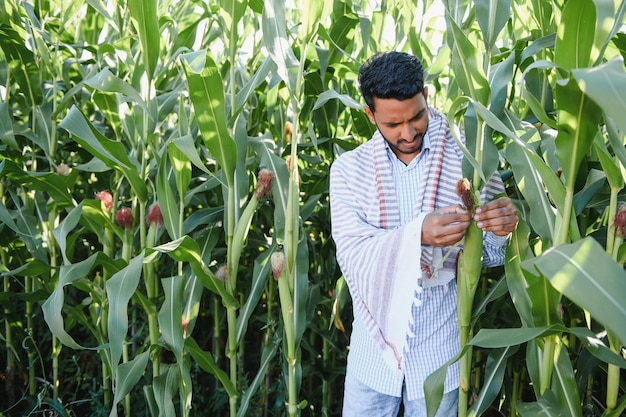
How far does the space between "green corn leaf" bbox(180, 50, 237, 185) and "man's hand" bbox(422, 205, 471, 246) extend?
0.78m

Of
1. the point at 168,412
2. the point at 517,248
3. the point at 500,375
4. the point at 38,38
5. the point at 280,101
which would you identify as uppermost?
the point at 38,38

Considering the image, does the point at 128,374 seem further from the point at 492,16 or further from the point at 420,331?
the point at 492,16

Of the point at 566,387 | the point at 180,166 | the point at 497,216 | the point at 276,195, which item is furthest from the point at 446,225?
the point at 180,166

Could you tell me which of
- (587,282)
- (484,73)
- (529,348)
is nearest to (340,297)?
(529,348)

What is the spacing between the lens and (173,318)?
221 cm

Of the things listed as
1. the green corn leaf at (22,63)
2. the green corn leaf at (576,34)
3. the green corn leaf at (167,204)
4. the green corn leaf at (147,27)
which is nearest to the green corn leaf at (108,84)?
the green corn leaf at (147,27)

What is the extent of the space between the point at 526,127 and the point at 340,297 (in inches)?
36.5

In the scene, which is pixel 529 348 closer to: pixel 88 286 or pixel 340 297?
pixel 340 297

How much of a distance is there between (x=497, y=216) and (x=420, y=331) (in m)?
0.50

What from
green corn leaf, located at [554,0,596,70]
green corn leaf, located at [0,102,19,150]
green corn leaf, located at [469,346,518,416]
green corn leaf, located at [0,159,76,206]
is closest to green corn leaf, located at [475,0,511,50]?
green corn leaf, located at [554,0,596,70]

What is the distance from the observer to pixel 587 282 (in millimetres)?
1194

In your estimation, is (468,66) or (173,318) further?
(173,318)

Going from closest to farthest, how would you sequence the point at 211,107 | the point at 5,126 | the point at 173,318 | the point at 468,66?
the point at 468,66 → the point at 211,107 → the point at 173,318 → the point at 5,126

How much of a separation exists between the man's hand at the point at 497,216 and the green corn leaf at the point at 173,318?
1.07 metres
